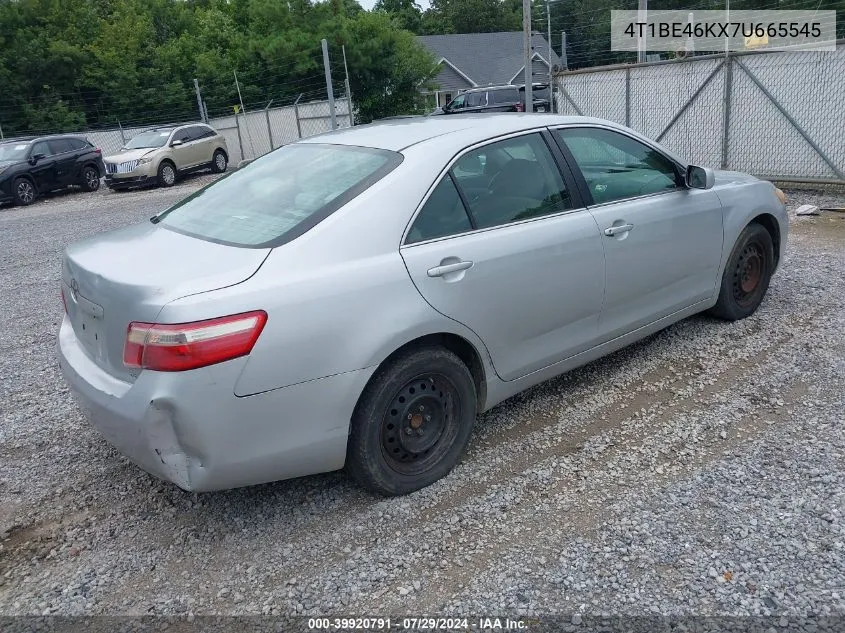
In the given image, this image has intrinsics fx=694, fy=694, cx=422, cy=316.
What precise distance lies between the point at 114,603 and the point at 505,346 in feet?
6.66

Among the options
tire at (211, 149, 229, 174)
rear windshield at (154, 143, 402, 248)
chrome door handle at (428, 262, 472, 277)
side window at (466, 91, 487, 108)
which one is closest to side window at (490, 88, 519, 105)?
side window at (466, 91, 487, 108)

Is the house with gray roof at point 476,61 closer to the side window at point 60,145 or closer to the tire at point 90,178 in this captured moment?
the tire at point 90,178

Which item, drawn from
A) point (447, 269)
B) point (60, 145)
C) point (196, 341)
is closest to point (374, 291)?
point (447, 269)

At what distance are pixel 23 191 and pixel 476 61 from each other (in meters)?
36.2

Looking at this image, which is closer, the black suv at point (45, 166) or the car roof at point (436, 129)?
the car roof at point (436, 129)

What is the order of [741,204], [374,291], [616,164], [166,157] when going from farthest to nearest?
[166,157], [741,204], [616,164], [374,291]

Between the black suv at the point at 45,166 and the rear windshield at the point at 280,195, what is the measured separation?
15381 mm

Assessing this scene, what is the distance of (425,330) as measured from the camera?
3.07 m

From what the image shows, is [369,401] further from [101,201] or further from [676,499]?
[101,201]

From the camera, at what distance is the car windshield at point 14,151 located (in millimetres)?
16812

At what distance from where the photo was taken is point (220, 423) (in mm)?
2629

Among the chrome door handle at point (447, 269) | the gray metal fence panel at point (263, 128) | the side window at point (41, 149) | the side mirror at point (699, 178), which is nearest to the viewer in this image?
the chrome door handle at point (447, 269)

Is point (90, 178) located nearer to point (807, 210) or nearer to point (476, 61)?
point (807, 210)

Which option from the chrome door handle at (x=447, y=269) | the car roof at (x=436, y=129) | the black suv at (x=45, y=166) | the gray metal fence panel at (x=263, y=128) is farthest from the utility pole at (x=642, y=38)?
the black suv at (x=45, y=166)
